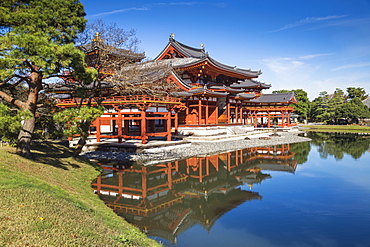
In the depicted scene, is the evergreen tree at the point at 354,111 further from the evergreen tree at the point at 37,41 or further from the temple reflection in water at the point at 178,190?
the evergreen tree at the point at 37,41

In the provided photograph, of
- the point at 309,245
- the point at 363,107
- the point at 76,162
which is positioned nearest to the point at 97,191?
the point at 76,162

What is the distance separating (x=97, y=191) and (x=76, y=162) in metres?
3.69

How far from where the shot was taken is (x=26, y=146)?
11.0 meters

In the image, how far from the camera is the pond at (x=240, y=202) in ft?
23.7

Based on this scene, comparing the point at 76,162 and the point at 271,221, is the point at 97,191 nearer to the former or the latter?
the point at 76,162

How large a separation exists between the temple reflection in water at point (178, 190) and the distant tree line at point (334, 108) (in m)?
47.4

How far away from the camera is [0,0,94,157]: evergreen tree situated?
883 cm

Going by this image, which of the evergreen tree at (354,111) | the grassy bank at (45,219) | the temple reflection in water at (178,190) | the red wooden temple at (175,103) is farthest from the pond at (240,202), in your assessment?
the evergreen tree at (354,111)

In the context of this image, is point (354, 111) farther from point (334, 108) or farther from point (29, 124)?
point (29, 124)

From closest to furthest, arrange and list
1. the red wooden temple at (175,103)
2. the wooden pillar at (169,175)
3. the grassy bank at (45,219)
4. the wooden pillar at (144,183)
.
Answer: the grassy bank at (45,219), the wooden pillar at (144,183), the wooden pillar at (169,175), the red wooden temple at (175,103)

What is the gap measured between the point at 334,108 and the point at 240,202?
216 feet

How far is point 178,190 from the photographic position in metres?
11.5

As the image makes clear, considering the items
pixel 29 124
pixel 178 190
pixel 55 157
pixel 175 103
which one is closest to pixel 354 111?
pixel 175 103

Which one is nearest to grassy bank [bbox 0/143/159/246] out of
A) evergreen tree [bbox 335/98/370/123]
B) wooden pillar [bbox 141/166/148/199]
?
wooden pillar [bbox 141/166/148/199]
